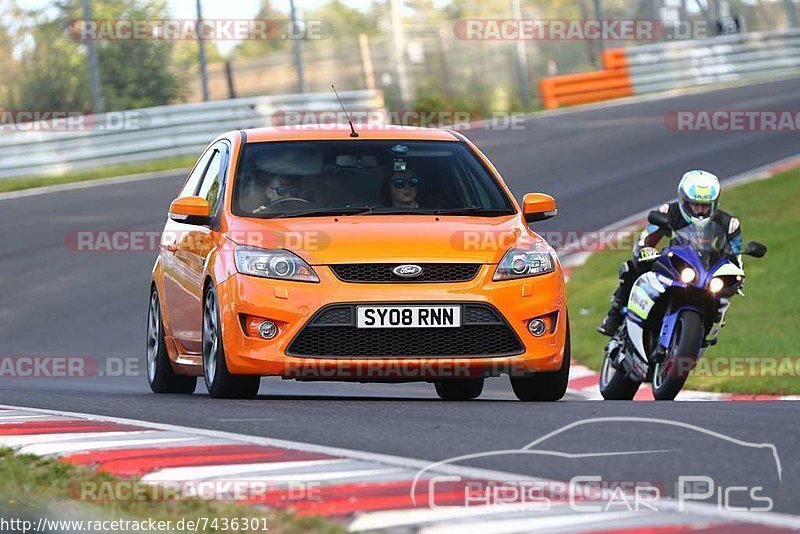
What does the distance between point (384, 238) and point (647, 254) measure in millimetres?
2647

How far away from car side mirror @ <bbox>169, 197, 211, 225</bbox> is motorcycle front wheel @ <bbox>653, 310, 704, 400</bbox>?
9.86 feet

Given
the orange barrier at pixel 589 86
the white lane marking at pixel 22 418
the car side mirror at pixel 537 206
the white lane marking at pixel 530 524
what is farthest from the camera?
the orange barrier at pixel 589 86

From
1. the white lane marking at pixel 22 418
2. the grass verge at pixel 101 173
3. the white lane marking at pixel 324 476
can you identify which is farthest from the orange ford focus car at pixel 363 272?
the grass verge at pixel 101 173

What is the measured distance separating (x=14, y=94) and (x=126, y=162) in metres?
8.78

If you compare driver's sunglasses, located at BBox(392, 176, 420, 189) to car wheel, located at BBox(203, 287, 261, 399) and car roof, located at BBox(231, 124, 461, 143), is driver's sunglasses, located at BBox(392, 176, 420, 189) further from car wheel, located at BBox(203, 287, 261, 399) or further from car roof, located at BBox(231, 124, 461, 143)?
car wheel, located at BBox(203, 287, 261, 399)

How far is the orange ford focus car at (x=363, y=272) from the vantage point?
29.3 ft

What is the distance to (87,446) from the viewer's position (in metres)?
7.09

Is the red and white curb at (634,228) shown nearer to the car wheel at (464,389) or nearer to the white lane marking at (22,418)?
the car wheel at (464,389)

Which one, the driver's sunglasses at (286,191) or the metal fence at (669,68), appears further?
the metal fence at (669,68)

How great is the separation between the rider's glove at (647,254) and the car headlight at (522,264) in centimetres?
184

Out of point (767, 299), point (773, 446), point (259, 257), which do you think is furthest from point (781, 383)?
point (773, 446)

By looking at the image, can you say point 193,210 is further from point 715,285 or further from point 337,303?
point 715,285

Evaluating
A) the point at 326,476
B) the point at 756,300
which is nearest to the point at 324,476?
the point at 326,476

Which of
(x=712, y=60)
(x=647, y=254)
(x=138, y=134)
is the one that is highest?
(x=647, y=254)
